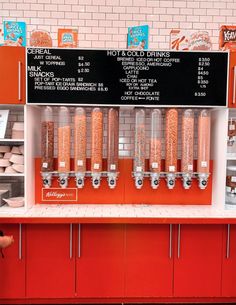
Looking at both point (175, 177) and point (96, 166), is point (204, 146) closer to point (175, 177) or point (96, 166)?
point (175, 177)

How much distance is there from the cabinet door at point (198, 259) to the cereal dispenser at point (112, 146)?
821 mm

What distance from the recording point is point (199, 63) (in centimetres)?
265

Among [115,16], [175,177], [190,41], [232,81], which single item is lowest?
[175,177]

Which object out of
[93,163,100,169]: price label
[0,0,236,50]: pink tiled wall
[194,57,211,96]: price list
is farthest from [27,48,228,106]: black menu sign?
[0,0,236,50]: pink tiled wall

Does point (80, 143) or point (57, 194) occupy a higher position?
point (80, 143)

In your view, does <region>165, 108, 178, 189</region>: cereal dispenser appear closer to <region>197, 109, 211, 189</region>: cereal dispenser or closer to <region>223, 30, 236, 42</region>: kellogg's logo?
<region>197, 109, 211, 189</region>: cereal dispenser

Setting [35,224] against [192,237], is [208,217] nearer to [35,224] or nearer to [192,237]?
[192,237]

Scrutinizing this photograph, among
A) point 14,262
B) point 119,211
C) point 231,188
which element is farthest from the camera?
point 231,188

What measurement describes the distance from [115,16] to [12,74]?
4.44 feet

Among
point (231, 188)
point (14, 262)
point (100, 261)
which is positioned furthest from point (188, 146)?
point (14, 262)

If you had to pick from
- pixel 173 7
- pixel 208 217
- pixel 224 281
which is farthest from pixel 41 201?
pixel 173 7

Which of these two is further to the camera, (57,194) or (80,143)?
(57,194)

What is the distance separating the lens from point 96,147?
272 centimetres

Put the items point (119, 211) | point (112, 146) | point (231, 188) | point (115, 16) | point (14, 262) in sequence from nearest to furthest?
point (14, 262) < point (119, 211) < point (112, 146) < point (231, 188) < point (115, 16)
